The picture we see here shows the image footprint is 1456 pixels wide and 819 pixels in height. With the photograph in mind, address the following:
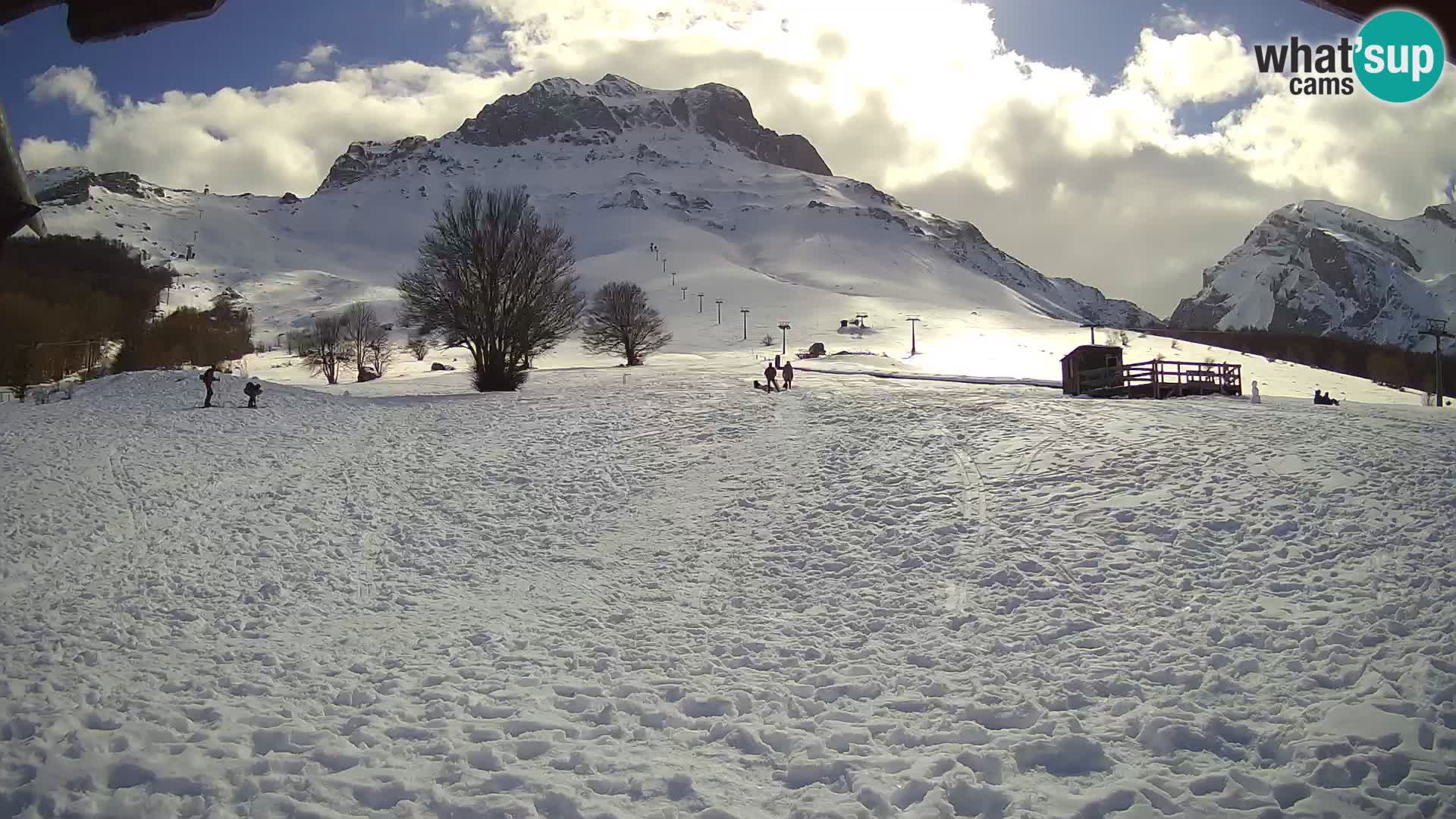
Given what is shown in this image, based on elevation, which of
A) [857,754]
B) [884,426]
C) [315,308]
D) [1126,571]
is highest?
[315,308]

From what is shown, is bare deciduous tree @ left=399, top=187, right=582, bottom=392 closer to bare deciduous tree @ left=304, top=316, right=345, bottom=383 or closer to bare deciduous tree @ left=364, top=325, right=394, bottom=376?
bare deciduous tree @ left=304, top=316, right=345, bottom=383

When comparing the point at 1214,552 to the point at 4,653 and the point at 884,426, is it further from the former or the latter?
the point at 4,653

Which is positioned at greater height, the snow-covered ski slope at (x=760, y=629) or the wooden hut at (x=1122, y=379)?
the wooden hut at (x=1122, y=379)

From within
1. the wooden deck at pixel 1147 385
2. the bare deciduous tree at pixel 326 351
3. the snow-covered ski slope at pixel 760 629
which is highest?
the bare deciduous tree at pixel 326 351

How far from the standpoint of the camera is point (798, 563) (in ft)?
44.4

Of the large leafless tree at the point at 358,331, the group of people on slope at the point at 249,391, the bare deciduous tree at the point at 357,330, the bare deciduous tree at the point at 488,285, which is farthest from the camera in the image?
the large leafless tree at the point at 358,331

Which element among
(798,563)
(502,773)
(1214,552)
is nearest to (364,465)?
(798,563)

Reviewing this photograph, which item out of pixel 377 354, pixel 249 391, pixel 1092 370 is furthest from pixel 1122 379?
pixel 377 354

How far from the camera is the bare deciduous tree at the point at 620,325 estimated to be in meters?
68.0

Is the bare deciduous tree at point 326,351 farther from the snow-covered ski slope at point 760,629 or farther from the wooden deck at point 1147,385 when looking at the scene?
the wooden deck at point 1147,385

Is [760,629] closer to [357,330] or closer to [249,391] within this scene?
[249,391]

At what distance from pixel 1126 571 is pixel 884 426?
1246 cm

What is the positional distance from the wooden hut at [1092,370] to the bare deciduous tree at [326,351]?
6530cm

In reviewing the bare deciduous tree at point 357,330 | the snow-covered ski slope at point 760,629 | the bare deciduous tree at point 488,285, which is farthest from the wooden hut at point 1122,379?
the bare deciduous tree at point 357,330
